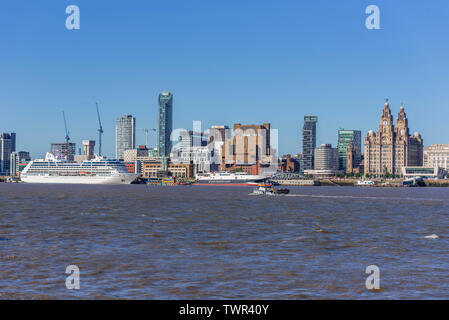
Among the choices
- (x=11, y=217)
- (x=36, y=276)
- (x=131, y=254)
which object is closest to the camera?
(x=36, y=276)

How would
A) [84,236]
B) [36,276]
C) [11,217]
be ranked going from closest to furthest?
[36,276] < [84,236] < [11,217]

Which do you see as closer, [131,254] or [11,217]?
[131,254]

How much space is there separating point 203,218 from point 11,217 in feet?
69.0

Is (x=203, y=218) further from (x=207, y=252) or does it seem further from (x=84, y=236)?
(x=207, y=252)

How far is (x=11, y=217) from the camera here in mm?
63375

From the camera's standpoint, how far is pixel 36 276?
90.2 feet

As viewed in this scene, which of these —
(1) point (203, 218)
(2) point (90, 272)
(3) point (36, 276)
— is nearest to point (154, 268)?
(2) point (90, 272)

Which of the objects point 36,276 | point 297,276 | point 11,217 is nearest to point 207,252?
point 297,276

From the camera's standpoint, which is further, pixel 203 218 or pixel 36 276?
pixel 203 218

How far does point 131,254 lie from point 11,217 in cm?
3344

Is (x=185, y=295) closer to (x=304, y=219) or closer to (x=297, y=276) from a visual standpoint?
(x=297, y=276)

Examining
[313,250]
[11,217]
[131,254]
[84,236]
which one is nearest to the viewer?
[131,254]
